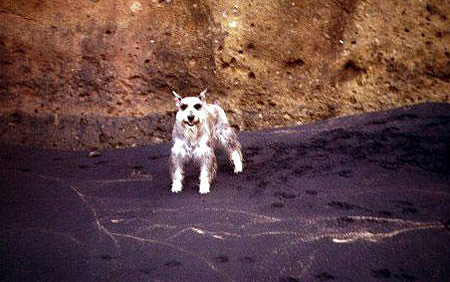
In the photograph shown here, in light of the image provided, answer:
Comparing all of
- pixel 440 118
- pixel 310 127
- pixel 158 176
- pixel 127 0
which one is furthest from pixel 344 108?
pixel 127 0

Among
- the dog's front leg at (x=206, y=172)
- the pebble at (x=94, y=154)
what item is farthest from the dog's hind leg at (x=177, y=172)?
the pebble at (x=94, y=154)

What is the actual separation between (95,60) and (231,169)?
3.17 m

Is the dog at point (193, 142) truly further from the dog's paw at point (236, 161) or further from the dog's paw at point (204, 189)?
the dog's paw at point (236, 161)

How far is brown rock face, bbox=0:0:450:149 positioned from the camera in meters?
7.33

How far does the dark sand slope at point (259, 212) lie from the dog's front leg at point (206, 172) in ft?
0.45

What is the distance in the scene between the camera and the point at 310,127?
700 cm

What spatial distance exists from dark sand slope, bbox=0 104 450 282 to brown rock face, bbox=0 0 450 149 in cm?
71

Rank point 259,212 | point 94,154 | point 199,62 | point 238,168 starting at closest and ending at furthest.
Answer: point 259,212, point 238,168, point 94,154, point 199,62

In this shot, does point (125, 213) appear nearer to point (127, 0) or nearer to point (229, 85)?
point (229, 85)

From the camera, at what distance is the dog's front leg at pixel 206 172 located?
5.28 m

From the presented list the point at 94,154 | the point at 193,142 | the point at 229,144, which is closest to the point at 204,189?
the point at 193,142

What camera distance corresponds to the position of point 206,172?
17.6 ft

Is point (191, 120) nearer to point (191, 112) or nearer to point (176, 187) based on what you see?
point (191, 112)

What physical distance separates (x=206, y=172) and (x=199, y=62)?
9.09 ft
